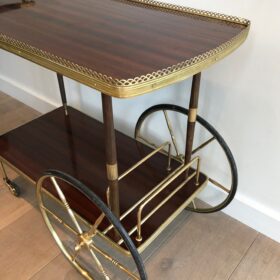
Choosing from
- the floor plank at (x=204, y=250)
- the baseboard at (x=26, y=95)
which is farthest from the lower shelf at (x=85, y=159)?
the baseboard at (x=26, y=95)

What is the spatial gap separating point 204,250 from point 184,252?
0.08 m

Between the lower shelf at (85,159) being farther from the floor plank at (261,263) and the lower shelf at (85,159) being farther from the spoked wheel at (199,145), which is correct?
the floor plank at (261,263)

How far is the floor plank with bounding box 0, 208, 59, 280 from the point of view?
1.18 m

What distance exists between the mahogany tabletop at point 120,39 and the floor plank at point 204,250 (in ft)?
2.54

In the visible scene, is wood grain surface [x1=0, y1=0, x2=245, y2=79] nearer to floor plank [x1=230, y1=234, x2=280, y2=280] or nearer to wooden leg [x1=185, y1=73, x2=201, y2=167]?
wooden leg [x1=185, y1=73, x2=201, y2=167]

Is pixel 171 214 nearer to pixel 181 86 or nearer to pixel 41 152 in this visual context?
pixel 181 86

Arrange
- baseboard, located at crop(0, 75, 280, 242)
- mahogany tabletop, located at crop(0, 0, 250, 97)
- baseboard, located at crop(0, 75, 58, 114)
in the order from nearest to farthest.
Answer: mahogany tabletop, located at crop(0, 0, 250, 97) < baseboard, located at crop(0, 75, 280, 242) < baseboard, located at crop(0, 75, 58, 114)

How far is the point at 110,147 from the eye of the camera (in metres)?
0.77

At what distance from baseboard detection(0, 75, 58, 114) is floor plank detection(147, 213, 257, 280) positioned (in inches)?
42.5

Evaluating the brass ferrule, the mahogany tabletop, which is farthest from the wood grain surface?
the brass ferrule

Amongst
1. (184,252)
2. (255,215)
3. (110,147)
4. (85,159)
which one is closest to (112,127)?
(110,147)

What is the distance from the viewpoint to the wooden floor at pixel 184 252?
3.83 ft

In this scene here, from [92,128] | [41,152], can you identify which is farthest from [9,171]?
[92,128]

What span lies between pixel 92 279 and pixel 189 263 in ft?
1.17
